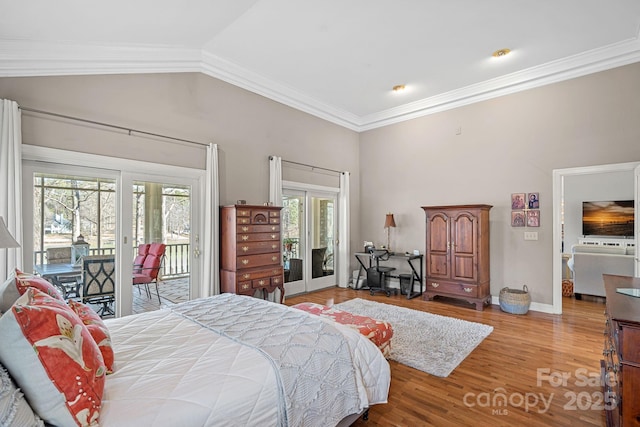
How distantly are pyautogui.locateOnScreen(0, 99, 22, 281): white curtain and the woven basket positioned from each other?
5.73 meters

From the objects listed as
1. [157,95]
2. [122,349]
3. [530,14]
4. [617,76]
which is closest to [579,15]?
[530,14]

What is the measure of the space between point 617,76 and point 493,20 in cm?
214

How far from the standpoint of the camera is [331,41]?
3818mm

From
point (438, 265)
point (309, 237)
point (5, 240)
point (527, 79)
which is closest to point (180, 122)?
point (5, 240)

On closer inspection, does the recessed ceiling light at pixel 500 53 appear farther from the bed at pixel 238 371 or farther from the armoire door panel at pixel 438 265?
the bed at pixel 238 371

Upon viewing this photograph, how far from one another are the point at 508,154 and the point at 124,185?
5.34 m

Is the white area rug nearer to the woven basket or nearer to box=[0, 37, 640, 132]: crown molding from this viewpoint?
the woven basket

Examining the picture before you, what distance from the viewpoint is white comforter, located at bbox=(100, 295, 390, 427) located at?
1.22 meters

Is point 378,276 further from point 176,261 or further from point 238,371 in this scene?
point 238,371

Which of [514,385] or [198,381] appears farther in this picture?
[514,385]

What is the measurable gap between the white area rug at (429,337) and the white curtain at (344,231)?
4.95 ft

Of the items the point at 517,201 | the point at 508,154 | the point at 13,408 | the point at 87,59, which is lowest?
the point at 13,408

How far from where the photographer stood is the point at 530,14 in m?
3.29

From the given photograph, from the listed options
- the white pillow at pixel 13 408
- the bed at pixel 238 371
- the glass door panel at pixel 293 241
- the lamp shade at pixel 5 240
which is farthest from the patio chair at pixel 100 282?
the white pillow at pixel 13 408
